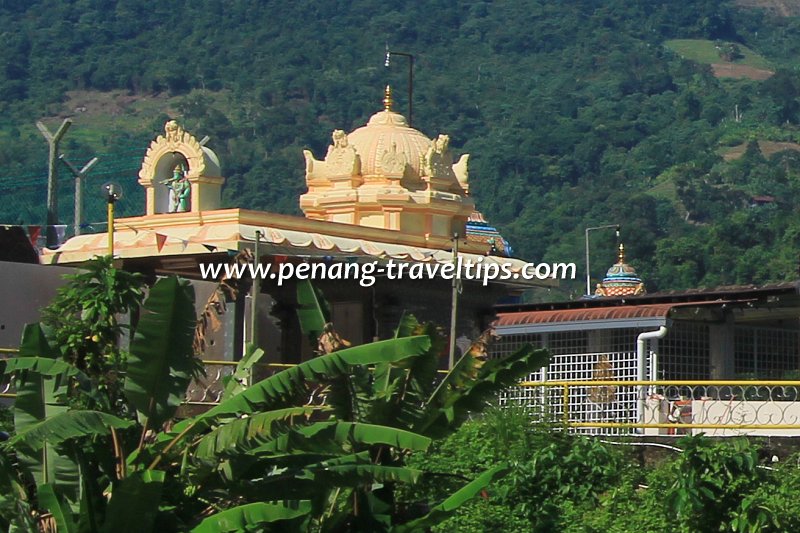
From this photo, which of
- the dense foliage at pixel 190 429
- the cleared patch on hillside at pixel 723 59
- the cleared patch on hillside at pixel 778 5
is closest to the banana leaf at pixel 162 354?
the dense foliage at pixel 190 429

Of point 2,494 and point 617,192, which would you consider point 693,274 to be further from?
point 2,494

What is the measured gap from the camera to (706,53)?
6329 inches

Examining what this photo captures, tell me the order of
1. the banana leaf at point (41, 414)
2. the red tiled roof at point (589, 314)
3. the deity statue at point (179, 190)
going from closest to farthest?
the banana leaf at point (41, 414)
the red tiled roof at point (589, 314)
the deity statue at point (179, 190)

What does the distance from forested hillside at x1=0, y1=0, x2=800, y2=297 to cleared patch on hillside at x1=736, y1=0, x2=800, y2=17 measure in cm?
167

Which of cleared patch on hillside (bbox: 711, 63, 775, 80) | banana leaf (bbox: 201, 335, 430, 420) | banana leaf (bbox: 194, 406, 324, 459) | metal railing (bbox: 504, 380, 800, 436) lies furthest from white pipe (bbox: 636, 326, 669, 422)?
cleared patch on hillside (bbox: 711, 63, 775, 80)

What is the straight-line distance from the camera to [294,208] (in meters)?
107

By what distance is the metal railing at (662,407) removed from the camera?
23312mm

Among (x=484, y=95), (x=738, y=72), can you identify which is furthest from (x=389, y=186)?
(x=738, y=72)

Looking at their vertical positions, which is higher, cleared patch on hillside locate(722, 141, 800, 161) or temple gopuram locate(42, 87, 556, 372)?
cleared patch on hillside locate(722, 141, 800, 161)

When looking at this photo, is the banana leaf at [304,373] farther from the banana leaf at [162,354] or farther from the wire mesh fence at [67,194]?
the wire mesh fence at [67,194]

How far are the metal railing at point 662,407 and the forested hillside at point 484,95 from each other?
62456 millimetres

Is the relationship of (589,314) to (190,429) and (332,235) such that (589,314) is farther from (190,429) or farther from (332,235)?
(190,429)

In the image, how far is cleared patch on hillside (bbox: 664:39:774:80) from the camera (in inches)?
6117

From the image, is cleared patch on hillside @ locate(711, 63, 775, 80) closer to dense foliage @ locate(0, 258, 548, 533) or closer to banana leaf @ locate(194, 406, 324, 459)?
dense foliage @ locate(0, 258, 548, 533)
